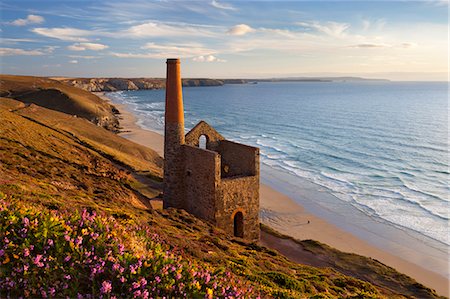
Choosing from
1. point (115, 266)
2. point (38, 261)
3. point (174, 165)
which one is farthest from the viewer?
point (174, 165)

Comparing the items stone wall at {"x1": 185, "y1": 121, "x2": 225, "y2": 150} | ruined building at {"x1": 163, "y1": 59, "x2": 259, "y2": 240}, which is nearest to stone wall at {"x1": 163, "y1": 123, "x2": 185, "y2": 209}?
ruined building at {"x1": 163, "y1": 59, "x2": 259, "y2": 240}

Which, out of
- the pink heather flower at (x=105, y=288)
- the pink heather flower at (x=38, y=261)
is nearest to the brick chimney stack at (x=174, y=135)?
the pink heather flower at (x=38, y=261)

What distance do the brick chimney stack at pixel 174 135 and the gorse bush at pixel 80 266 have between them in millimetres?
13837

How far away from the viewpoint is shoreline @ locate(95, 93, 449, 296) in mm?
23453

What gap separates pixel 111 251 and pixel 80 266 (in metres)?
0.64

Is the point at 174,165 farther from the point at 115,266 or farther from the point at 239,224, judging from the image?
the point at 115,266

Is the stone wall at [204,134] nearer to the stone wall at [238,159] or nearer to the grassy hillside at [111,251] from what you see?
the stone wall at [238,159]

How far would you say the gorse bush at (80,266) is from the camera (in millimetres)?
6195

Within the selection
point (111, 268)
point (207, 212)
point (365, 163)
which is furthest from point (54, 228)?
point (365, 163)

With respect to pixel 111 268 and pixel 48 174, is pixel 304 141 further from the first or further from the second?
pixel 111 268

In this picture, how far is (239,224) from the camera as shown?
70.9 ft

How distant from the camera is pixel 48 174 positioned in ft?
61.1

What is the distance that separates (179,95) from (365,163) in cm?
3607

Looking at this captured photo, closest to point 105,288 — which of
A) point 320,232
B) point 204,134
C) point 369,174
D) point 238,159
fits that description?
point 238,159
